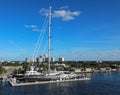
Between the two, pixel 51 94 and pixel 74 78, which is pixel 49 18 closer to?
pixel 74 78

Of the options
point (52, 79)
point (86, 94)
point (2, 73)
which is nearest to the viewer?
point (86, 94)

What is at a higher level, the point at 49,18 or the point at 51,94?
the point at 49,18

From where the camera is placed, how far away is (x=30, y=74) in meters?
129

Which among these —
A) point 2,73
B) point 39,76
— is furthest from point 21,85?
point 2,73

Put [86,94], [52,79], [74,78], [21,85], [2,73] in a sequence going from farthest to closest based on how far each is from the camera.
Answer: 1. [2,73]
2. [74,78]
3. [52,79]
4. [21,85]
5. [86,94]

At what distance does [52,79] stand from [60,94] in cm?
4326

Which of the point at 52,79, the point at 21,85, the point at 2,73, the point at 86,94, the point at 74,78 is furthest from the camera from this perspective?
the point at 2,73

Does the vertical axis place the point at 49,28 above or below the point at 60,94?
above

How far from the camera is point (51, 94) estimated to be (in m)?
79.7

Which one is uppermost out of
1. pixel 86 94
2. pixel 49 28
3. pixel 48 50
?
pixel 49 28

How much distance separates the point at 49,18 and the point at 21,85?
34536 millimetres

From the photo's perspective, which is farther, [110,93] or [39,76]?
[39,76]

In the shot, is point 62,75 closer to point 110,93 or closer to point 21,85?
point 21,85

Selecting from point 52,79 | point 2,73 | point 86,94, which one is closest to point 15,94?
point 86,94
